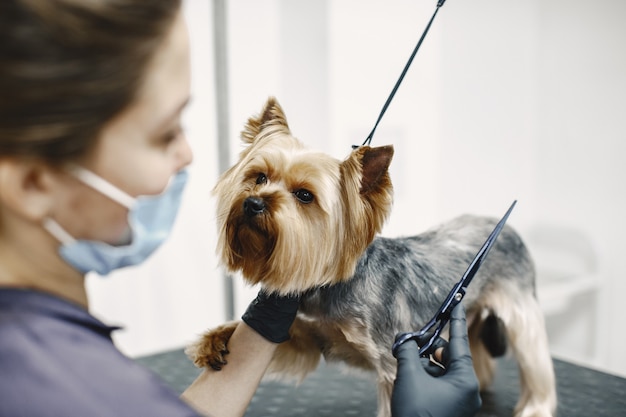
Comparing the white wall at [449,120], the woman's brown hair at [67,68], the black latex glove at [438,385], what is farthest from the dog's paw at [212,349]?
the white wall at [449,120]

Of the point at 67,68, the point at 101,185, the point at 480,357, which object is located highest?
the point at 67,68

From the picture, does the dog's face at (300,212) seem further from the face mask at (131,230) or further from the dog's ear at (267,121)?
the face mask at (131,230)

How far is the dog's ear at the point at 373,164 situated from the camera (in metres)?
1.05

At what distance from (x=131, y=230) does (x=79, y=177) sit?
5.0 inches

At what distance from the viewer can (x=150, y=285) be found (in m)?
2.60

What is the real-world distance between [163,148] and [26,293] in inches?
9.2

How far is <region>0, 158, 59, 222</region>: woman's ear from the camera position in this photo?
0.65 meters

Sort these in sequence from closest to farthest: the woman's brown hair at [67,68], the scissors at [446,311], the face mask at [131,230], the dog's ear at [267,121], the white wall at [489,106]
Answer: the woman's brown hair at [67,68] → the face mask at [131,230] → the scissors at [446,311] → the dog's ear at [267,121] → the white wall at [489,106]

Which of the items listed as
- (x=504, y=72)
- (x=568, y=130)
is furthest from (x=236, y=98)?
(x=568, y=130)

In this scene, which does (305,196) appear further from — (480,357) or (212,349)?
(480,357)

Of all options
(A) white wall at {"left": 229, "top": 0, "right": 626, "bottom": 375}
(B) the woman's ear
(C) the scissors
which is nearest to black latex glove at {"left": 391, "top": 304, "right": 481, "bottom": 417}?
(C) the scissors

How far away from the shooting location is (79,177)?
69 centimetres

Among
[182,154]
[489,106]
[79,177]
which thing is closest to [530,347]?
[182,154]

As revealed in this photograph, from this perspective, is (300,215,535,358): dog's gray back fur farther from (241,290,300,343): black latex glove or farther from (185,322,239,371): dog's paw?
(185,322,239,371): dog's paw
